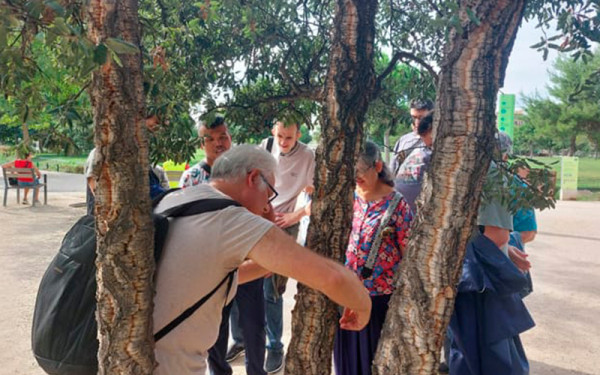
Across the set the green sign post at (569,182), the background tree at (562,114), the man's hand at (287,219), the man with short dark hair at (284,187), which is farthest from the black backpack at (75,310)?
Result: the background tree at (562,114)

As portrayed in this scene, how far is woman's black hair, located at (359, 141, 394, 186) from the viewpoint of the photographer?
300 centimetres

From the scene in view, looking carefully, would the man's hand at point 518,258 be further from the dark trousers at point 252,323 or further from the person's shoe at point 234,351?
the person's shoe at point 234,351

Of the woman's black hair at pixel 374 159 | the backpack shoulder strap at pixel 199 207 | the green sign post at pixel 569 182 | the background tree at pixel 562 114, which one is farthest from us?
the background tree at pixel 562 114

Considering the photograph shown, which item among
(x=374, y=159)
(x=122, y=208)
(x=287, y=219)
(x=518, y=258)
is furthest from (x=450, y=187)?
(x=287, y=219)

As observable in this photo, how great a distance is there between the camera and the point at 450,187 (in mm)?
1983

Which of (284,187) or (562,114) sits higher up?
(562,114)

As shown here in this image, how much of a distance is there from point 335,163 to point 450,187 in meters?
A: 0.49

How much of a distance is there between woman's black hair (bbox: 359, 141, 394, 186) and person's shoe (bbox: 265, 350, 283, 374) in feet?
5.60

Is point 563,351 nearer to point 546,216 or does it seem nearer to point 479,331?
point 479,331

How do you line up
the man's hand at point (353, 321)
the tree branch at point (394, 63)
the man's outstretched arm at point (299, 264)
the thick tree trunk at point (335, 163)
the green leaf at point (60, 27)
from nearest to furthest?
the green leaf at point (60, 27) → the man's outstretched arm at point (299, 264) → the man's hand at point (353, 321) → the thick tree trunk at point (335, 163) → the tree branch at point (394, 63)

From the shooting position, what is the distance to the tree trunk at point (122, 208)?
1.59 metres

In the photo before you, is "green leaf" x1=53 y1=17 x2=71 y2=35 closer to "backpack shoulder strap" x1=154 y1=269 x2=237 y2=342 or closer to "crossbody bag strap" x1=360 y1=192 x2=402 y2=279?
"backpack shoulder strap" x1=154 y1=269 x2=237 y2=342

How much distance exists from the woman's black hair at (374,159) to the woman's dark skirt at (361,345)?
26.8 inches

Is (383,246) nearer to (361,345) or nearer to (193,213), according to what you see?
(361,345)
